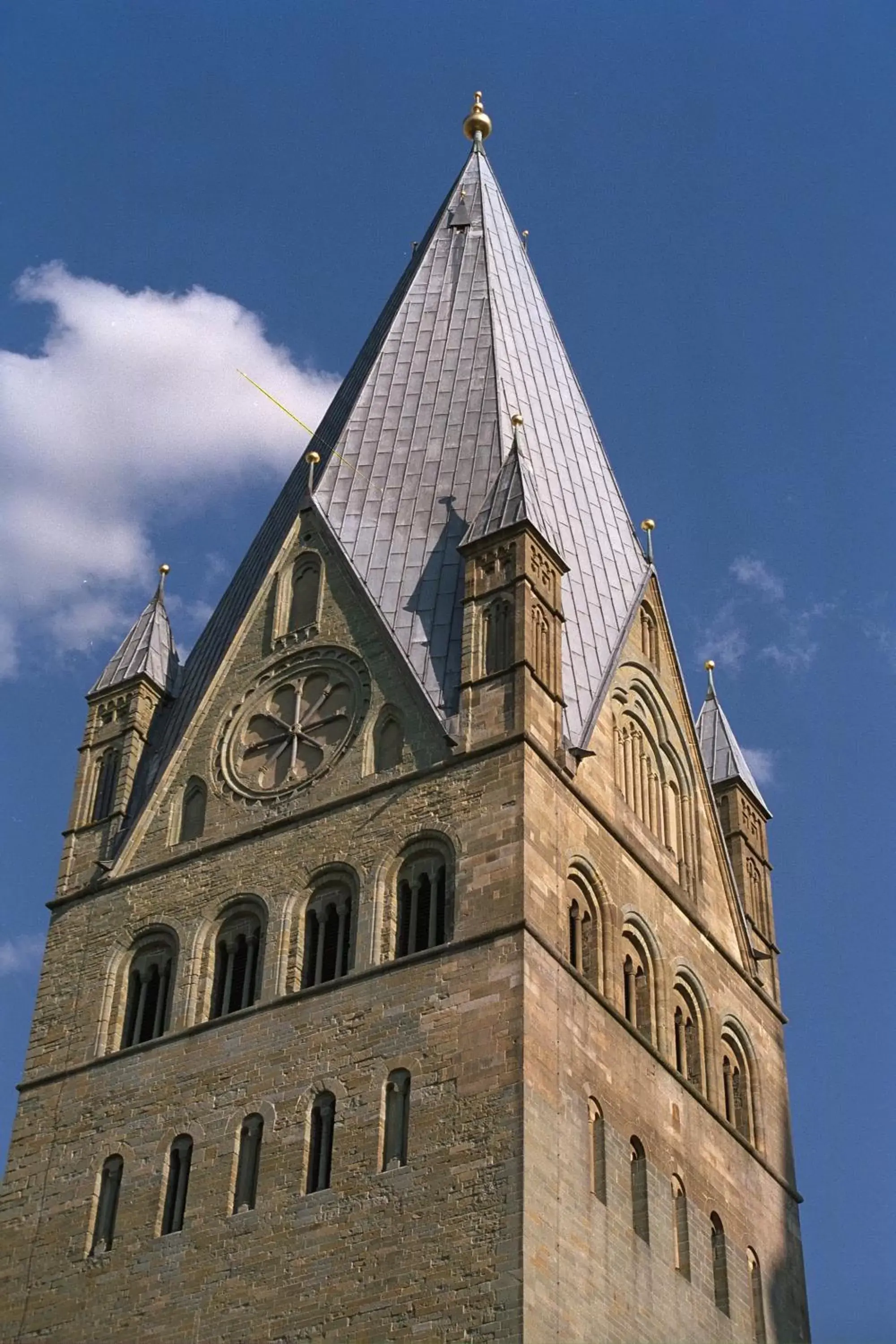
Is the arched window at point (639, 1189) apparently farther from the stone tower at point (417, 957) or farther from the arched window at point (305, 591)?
the arched window at point (305, 591)

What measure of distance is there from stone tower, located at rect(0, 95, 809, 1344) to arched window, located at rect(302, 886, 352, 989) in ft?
0.20

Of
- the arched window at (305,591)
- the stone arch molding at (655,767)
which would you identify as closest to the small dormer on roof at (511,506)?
the stone arch molding at (655,767)

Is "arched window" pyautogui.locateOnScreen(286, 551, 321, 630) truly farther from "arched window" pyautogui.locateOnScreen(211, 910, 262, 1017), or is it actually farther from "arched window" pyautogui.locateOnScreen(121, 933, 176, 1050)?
"arched window" pyautogui.locateOnScreen(121, 933, 176, 1050)

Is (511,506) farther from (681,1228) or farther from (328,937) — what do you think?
(681,1228)

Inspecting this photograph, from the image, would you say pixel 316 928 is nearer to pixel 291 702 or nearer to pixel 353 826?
pixel 353 826

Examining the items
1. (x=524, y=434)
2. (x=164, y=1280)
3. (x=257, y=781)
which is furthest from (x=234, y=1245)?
(x=524, y=434)

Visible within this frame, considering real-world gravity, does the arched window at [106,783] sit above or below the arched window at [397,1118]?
above

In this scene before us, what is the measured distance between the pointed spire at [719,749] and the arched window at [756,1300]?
1134 cm

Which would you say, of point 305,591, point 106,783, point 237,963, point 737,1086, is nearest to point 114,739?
point 106,783

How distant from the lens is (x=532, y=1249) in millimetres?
37125

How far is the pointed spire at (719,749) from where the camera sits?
173ft

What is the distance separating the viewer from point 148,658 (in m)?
50.8

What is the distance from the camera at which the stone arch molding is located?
47.5 m

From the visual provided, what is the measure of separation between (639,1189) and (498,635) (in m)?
9.98
